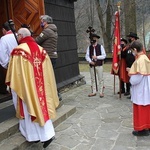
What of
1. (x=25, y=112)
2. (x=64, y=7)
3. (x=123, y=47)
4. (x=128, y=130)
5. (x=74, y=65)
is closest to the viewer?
(x=25, y=112)

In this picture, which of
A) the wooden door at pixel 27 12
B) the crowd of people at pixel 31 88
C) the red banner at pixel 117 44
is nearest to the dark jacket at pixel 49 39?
the wooden door at pixel 27 12

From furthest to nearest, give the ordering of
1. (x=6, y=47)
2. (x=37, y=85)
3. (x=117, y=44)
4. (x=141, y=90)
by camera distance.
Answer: (x=117, y=44) < (x=6, y=47) < (x=141, y=90) < (x=37, y=85)

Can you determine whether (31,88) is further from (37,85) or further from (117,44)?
(117,44)

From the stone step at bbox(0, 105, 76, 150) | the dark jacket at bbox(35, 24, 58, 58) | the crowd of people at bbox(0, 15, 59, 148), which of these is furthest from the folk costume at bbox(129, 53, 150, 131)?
the dark jacket at bbox(35, 24, 58, 58)

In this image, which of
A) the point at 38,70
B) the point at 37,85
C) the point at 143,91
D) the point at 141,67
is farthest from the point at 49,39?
the point at 143,91

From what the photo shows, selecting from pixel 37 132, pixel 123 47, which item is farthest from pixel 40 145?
pixel 123 47

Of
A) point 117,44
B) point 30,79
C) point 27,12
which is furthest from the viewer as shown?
point 117,44

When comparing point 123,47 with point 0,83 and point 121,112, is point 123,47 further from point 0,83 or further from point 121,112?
point 0,83

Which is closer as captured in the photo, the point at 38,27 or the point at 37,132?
the point at 37,132

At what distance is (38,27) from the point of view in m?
6.96

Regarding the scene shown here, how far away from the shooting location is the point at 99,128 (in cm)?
569

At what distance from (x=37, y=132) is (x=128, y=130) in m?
1.89

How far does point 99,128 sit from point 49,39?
2206mm

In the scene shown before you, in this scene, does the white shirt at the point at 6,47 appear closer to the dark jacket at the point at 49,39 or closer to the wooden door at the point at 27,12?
the dark jacket at the point at 49,39
